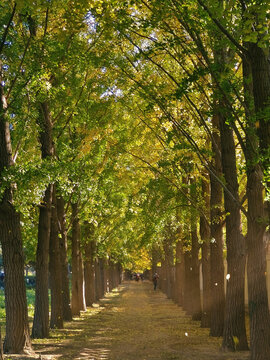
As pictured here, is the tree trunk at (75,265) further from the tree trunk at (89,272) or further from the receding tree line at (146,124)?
the tree trunk at (89,272)

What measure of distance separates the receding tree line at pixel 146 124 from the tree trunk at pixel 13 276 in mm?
30

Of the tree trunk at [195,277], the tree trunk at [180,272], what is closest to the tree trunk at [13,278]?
the tree trunk at [195,277]

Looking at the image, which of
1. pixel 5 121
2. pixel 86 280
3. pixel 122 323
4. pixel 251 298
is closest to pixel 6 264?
pixel 5 121

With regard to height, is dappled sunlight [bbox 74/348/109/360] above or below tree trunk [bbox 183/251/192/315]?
below

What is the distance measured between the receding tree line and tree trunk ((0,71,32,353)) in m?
0.03

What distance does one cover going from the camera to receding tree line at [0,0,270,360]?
10.4m

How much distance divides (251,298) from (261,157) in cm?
332

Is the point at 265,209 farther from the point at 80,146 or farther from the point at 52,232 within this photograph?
the point at 80,146

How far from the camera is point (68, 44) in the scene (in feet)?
51.1

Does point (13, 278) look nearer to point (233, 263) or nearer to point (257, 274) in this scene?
point (233, 263)

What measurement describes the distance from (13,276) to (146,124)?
244 inches

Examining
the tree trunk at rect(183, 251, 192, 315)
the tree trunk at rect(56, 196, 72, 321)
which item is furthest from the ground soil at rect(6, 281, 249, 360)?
the tree trunk at rect(183, 251, 192, 315)

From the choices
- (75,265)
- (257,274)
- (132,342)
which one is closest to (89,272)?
(75,265)

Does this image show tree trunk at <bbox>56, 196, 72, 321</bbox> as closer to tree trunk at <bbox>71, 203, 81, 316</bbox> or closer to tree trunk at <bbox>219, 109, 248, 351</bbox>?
tree trunk at <bbox>71, 203, 81, 316</bbox>
